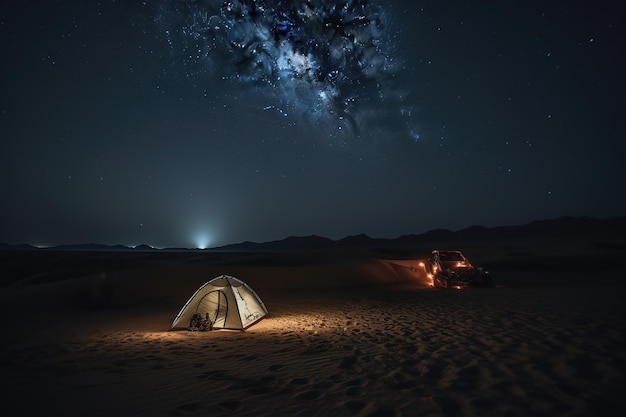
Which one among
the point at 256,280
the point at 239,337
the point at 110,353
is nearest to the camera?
the point at 110,353

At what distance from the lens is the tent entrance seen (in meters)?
10.5

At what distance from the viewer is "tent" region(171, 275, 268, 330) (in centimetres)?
1047

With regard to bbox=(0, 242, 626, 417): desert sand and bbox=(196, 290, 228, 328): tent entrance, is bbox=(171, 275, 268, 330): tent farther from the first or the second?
bbox=(0, 242, 626, 417): desert sand

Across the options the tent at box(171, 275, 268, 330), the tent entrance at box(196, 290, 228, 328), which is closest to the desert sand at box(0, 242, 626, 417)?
the tent at box(171, 275, 268, 330)

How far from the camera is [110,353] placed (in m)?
7.60

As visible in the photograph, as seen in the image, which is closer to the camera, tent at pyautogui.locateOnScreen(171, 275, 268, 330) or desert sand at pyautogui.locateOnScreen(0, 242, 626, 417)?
desert sand at pyautogui.locateOnScreen(0, 242, 626, 417)

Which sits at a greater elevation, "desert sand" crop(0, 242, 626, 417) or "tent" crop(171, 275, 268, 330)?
"tent" crop(171, 275, 268, 330)

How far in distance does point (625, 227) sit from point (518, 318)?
105 metres

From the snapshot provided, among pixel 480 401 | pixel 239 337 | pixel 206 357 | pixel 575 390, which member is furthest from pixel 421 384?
pixel 239 337

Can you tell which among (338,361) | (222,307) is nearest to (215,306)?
(222,307)

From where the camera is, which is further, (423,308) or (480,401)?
(423,308)

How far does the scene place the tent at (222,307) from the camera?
34.4ft

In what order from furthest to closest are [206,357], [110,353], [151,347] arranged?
1. [151,347]
2. [110,353]
3. [206,357]

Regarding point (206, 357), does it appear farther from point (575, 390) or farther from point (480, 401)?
point (575, 390)
